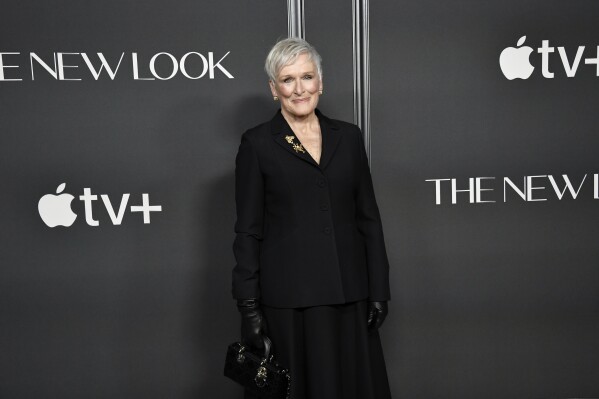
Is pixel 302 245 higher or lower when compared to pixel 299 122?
lower

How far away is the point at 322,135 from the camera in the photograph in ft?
6.00

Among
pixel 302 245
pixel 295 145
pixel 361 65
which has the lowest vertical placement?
pixel 302 245

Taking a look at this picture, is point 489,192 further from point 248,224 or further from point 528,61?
point 248,224

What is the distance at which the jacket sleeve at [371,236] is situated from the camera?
1870 millimetres

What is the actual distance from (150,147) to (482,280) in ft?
4.94

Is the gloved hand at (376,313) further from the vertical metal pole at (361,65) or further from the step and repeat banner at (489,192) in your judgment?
the vertical metal pole at (361,65)

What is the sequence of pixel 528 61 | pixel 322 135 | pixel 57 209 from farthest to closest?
pixel 528 61 → pixel 57 209 → pixel 322 135

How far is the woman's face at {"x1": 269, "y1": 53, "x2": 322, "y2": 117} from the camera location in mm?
1766

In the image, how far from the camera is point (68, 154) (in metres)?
2.31

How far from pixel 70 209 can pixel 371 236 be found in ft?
4.06

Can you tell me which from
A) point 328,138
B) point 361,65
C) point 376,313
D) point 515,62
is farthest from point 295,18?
point 376,313

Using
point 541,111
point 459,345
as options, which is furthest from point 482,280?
point 541,111

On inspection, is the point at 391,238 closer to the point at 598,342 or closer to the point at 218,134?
the point at 218,134

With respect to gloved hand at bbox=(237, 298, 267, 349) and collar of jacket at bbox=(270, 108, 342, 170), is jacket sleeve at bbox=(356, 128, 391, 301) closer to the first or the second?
collar of jacket at bbox=(270, 108, 342, 170)
